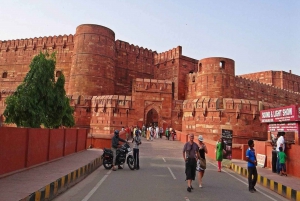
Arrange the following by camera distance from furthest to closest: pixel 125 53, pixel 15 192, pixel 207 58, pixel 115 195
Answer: pixel 125 53 → pixel 207 58 → pixel 115 195 → pixel 15 192

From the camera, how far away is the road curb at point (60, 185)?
4239 millimetres

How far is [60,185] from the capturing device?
209 inches

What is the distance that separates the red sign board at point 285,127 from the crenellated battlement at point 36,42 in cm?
2808

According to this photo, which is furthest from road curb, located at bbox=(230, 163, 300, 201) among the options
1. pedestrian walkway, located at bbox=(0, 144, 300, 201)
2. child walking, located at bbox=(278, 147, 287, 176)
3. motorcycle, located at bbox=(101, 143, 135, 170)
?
motorcycle, located at bbox=(101, 143, 135, 170)

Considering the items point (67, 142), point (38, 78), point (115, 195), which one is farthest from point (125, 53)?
point (115, 195)

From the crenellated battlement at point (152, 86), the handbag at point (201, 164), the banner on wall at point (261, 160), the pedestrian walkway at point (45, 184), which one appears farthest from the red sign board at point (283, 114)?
the crenellated battlement at point (152, 86)

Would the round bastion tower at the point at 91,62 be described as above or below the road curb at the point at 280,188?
above

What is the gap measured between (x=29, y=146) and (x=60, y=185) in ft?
7.57

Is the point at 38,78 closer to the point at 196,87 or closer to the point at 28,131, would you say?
the point at 28,131

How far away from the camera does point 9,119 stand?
46.8 feet

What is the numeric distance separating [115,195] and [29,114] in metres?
10.9

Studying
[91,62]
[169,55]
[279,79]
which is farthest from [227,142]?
[279,79]

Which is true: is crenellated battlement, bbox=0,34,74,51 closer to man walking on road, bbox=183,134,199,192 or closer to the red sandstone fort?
the red sandstone fort

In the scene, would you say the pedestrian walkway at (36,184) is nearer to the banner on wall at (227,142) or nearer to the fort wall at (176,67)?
the banner on wall at (227,142)
